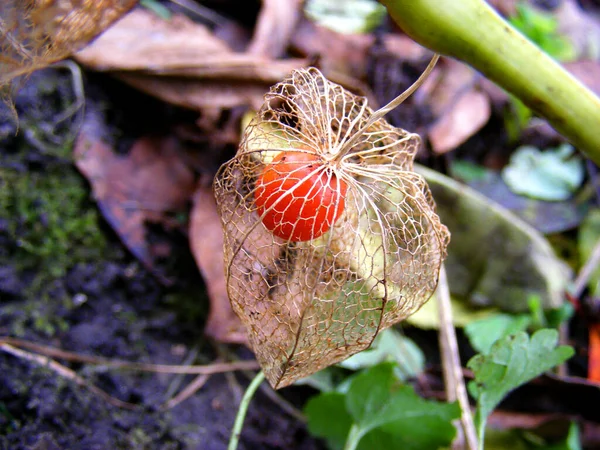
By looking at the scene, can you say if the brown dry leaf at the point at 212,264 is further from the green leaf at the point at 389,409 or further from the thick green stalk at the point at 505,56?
the thick green stalk at the point at 505,56

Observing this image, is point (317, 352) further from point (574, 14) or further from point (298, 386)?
point (574, 14)

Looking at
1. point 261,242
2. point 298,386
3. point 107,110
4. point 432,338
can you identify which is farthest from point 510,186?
point 107,110

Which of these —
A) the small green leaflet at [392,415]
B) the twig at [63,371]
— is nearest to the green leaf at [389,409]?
the small green leaflet at [392,415]

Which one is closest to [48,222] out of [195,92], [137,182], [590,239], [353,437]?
[137,182]

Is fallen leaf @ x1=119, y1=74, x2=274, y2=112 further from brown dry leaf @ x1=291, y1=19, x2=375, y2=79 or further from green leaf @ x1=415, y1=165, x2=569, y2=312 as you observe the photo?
green leaf @ x1=415, y1=165, x2=569, y2=312

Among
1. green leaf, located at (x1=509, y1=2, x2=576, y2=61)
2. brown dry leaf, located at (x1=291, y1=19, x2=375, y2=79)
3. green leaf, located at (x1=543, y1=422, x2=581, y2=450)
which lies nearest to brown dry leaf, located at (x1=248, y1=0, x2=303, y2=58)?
brown dry leaf, located at (x1=291, y1=19, x2=375, y2=79)
